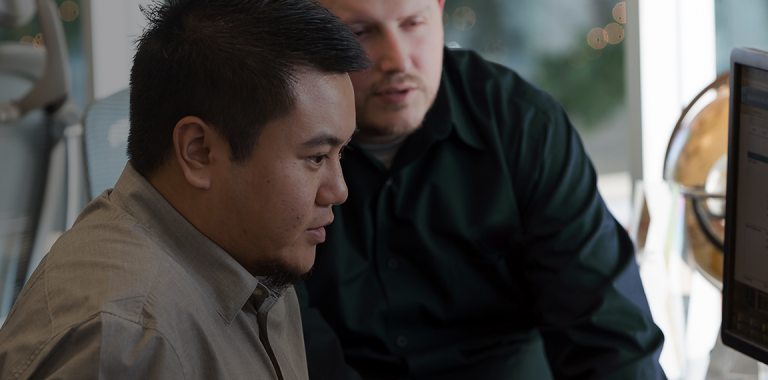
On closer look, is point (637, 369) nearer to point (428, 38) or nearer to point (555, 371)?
point (555, 371)

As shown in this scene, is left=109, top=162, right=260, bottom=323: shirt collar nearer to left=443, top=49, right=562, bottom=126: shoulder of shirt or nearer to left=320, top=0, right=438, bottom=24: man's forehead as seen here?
left=320, top=0, right=438, bottom=24: man's forehead

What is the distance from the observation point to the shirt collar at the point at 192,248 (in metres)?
0.67

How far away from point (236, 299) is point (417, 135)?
0.63m

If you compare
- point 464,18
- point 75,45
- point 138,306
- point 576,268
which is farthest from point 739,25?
point 75,45

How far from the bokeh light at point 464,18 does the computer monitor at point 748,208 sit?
1666mm

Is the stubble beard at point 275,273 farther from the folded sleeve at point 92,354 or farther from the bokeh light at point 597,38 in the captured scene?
the bokeh light at point 597,38

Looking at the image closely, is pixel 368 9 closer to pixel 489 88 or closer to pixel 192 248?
pixel 489 88

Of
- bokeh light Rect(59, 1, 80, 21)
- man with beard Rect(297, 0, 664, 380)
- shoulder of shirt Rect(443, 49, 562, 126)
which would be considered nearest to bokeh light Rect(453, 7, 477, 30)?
shoulder of shirt Rect(443, 49, 562, 126)

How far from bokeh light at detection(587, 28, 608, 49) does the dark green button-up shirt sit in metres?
1.23

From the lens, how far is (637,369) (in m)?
1.03

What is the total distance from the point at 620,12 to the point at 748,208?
1641 millimetres

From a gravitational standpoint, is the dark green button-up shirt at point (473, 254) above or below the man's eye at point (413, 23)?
below

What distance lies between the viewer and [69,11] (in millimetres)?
2543

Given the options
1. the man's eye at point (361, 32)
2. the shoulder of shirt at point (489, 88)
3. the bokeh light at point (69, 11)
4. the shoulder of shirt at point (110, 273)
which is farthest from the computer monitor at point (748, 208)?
the bokeh light at point (69, 11)
